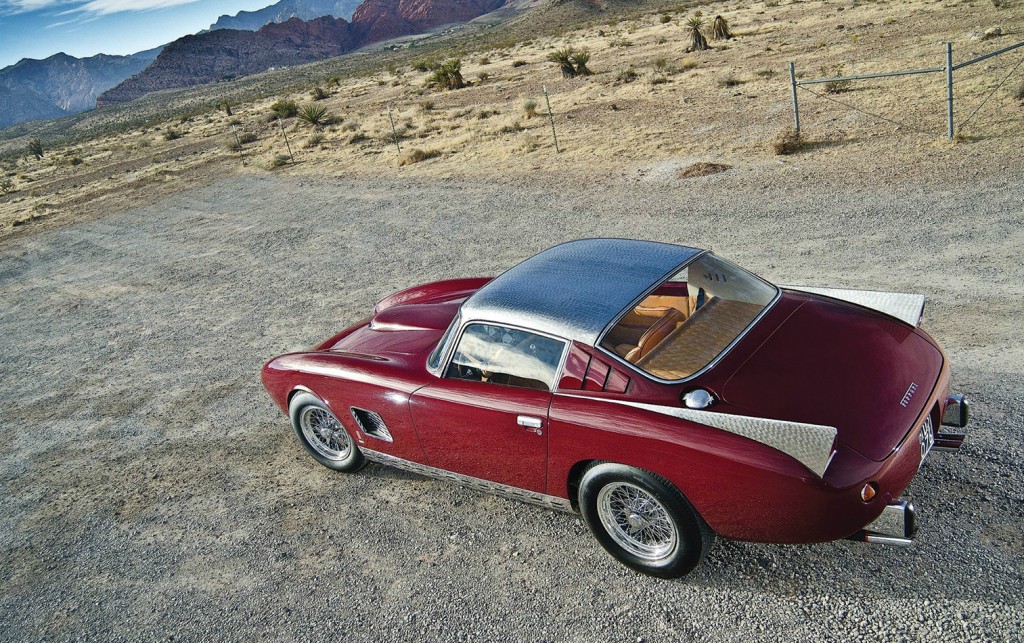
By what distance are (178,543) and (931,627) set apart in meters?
4.64

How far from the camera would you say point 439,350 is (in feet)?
15.0

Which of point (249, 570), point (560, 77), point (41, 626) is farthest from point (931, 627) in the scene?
point (560, 77)

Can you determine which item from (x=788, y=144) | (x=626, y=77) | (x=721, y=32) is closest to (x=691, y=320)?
(x=788, y=144)

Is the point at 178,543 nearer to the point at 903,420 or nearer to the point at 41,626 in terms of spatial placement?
the point at 41,626

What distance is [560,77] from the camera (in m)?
28.4

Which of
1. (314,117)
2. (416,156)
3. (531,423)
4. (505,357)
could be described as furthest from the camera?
(314,117)

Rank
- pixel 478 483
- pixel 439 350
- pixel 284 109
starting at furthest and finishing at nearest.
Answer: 1. pixel 284 109
2. pixel 439 350
3. pixel 478 483

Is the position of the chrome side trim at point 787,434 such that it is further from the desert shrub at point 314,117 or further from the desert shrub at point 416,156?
the desert shrub at point 314,117

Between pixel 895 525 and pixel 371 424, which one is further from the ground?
pixel 371 424

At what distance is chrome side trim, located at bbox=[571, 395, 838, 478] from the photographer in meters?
3.13

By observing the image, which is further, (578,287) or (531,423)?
(578,287)

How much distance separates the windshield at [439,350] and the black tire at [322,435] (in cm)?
105

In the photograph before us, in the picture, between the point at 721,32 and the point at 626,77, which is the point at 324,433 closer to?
the point at 626,77

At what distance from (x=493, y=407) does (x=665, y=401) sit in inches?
40.8
